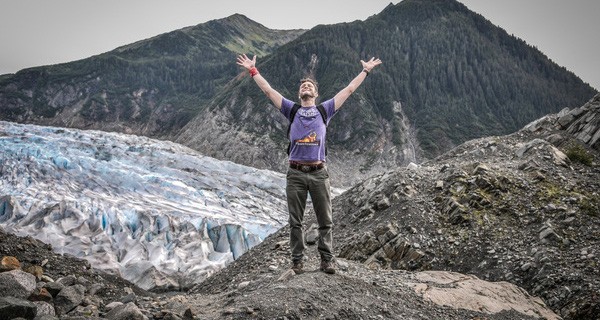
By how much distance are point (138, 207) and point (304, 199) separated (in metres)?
26.6

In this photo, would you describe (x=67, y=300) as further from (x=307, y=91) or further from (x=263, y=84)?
(x=307, y=91)

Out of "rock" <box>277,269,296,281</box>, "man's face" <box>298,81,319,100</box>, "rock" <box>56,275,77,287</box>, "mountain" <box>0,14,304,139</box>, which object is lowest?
"rock" <box>56,275,77,287</box>

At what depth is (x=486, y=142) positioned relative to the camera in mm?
13617

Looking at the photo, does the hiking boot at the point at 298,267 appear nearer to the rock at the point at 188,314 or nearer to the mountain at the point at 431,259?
the mountain at the point at 431,259

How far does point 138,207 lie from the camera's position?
29703 mm

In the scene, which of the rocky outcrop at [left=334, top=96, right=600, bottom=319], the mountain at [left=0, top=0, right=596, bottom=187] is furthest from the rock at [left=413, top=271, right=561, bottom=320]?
the mountain at [left=0, top=0, right=596, bottom=187]

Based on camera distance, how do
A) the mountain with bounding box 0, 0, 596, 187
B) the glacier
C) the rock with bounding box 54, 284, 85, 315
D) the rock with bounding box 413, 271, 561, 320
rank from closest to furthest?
1. the rock with bounding box 54, 284, 85, 315
2. the rock with bounding box 413, 271, 561, 320
3. the glacier
4. the mountain with bounding box 0, 0, 596, 187

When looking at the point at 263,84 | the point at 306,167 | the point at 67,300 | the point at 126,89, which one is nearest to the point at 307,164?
the point at 306,167

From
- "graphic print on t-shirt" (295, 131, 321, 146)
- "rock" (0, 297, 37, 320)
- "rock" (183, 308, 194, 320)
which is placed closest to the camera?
"rock" (0, 297, 37, 320)

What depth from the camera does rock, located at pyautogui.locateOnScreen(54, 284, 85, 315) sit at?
504 centimetres

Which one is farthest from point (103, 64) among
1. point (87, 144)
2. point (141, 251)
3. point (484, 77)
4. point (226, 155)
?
point (141, 251)

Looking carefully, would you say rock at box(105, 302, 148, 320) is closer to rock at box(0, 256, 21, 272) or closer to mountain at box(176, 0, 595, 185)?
rock at box(0, 256, 21, 272)

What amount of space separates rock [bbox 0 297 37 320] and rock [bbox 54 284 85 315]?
0.70 meters

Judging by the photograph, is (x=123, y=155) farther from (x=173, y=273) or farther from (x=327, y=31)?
(x=327, y=31)
